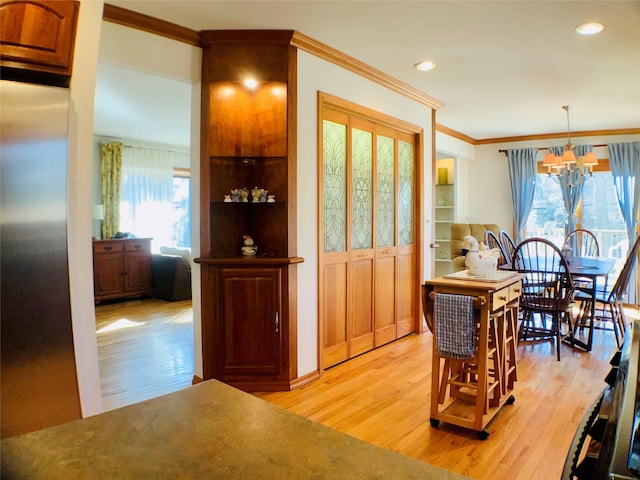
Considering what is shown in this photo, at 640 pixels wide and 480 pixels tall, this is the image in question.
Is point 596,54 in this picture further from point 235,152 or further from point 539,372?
point 235,152

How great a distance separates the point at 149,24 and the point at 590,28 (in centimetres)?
296

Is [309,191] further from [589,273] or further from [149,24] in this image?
[589,273]

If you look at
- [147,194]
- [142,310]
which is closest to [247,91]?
[142,310]

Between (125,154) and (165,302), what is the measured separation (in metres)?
2.57

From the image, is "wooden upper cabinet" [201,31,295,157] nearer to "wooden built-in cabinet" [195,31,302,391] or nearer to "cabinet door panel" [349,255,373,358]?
"wooden built-in cabinet" [195,31,302,391]

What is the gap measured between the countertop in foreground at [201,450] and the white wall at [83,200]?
3.68ft

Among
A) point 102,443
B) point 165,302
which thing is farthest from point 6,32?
point 165,302

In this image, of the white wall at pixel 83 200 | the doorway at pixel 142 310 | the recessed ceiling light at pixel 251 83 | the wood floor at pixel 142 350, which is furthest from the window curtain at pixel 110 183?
the white wall at pixel 83 200

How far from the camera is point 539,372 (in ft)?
11.4

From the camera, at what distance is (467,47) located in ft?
10.8

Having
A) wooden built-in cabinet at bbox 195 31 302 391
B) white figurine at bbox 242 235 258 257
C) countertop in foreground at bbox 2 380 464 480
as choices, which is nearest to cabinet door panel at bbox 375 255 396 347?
wooden built-in cabinet at bbox 195 31 302 391

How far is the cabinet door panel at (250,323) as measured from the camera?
3.10m

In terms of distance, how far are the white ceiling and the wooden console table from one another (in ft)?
5.50

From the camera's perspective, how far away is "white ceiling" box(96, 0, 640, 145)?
2.67 m
